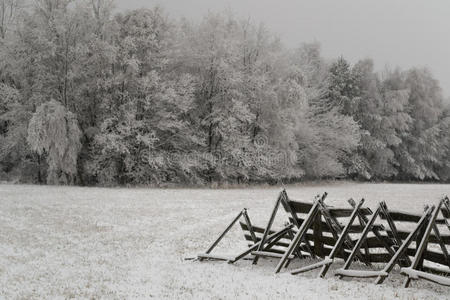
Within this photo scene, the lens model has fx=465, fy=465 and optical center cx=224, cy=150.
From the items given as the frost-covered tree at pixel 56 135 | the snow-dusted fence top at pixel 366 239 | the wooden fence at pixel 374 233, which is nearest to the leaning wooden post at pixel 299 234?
the snow-dusted fence top at pixel 366 239

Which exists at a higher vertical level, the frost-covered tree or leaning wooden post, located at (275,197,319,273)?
the frost-covered tree

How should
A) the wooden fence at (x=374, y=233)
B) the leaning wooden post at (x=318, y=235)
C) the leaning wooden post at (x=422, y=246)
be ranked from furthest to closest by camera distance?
1. the leaning wooden post at (x=318, y=235)
2. the wooden fence at (x=374, y=233)
3. the leaning wooden post at (x=422, y=246)

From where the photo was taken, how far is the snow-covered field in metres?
8.92

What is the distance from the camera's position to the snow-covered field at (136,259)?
351 inches

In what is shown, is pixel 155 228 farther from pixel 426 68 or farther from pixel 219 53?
pixel 426 68

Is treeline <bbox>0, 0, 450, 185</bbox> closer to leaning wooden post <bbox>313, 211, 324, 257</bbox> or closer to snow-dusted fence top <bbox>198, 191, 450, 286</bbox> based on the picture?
snow-dusted fence top <bbox>198, 191, 450, 286</bbox>

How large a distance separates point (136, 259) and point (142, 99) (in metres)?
25.9

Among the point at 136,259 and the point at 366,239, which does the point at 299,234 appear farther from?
the point at 136,259

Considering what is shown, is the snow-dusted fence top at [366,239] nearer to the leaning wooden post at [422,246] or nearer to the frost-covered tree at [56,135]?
the leaning wooden post at [422,246]

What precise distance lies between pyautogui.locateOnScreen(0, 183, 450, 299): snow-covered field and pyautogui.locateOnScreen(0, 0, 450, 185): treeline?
1203 cm

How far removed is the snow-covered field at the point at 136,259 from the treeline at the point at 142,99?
1203 centimetres

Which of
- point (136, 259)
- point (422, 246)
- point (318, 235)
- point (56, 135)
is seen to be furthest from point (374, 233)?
point (56, 135)

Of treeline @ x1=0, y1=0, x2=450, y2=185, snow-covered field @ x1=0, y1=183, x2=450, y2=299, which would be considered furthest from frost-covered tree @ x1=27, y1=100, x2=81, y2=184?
snow-covered field @ x1=0, y1=183, x2=450, y2=299

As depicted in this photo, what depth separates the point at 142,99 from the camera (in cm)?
3734
